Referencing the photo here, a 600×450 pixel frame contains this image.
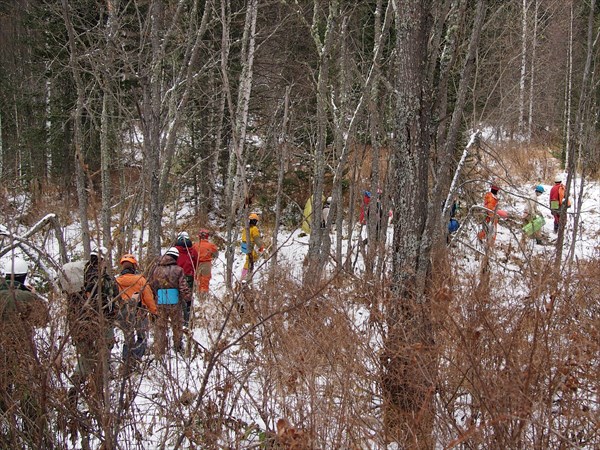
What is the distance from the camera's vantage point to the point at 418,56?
4059mm

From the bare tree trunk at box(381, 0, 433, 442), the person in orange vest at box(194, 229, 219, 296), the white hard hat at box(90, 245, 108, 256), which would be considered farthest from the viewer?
the person in orange vest at box(194, 229, 219, 296)

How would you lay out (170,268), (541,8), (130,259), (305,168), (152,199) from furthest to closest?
(541,8) → (305,168) → (152,199) → (170,268) → (130,259)

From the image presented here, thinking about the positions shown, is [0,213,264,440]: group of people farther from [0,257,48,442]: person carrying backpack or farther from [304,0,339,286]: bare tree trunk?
[304,0,339,286]: bare tree trunk

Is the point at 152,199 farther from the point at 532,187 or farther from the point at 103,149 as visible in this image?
the point at 532,187

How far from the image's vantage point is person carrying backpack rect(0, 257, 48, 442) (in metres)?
3.33

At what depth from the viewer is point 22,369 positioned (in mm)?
3514

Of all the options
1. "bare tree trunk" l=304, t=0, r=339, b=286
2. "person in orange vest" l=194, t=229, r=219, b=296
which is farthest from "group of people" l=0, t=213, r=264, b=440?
"bare tree trunk" l=304, t=0, r=339, b=286

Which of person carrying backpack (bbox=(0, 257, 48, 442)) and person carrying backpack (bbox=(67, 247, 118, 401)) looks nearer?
person carrying backpack (bbox=(67, 247, 118, 401))

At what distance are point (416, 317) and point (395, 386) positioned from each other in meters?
0.62

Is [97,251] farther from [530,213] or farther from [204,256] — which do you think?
[530,213]

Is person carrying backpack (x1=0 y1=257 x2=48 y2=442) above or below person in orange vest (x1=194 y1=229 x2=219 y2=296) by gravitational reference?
above

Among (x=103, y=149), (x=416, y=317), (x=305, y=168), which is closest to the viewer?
(x=416, y=317)

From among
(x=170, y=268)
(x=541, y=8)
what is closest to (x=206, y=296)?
(x=170, y=268)

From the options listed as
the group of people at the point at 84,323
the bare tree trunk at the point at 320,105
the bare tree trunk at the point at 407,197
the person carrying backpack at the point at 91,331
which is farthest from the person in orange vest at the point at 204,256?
the bare tree trunk at the point at 407,197
